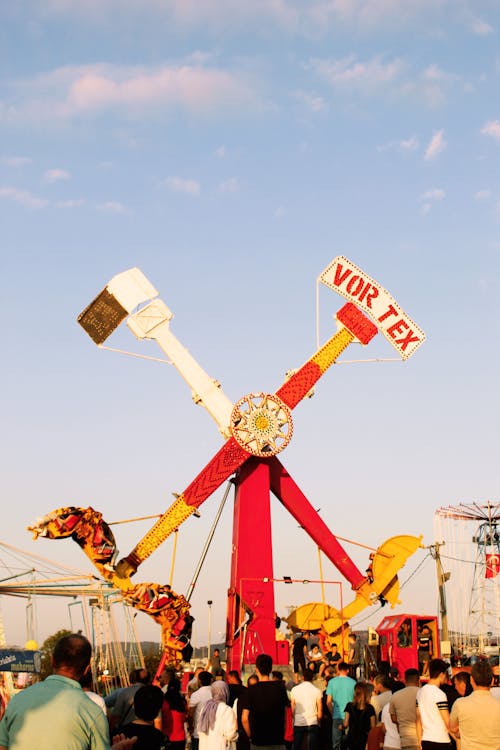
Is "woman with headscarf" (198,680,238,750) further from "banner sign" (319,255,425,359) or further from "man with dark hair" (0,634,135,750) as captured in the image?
"banner sign" (319,255,425,359)

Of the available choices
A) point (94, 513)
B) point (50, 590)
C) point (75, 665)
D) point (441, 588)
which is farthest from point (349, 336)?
point (75, 665)

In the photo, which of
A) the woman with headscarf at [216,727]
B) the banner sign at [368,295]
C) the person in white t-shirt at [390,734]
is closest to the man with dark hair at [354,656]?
the banner sign at [368,295]

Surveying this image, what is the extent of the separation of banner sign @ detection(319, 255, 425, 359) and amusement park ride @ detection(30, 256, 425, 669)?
36 mm

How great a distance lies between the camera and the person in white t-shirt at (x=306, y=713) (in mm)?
15422

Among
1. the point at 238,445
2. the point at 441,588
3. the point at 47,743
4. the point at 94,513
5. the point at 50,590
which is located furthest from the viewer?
the point at 441,588

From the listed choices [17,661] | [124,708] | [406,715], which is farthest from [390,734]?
[17,661]

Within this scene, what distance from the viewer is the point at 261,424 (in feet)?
108

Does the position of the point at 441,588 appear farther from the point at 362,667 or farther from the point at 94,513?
the point at 94,513

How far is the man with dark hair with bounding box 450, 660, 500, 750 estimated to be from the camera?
970 cm

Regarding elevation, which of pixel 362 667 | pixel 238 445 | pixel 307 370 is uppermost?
pixel 307 370

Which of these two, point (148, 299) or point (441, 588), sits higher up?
point (148, 299)

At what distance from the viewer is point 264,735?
12.0 m

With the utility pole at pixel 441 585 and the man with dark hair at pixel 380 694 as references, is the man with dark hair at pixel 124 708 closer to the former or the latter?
the man with dark hair at pixel 380 694

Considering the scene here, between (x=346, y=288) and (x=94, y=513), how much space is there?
12.5 m
